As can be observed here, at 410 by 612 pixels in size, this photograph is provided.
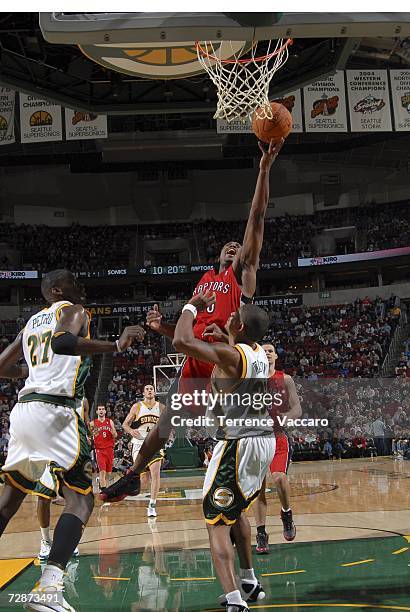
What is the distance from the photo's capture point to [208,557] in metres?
5.80

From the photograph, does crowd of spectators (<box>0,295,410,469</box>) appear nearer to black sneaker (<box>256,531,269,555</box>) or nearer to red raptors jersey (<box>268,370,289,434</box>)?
red raptors jersey (<box>268,370,289,434</box>)

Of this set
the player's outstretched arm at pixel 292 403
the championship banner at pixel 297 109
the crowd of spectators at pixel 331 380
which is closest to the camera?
the player's outstretched arm at pixel 292 403

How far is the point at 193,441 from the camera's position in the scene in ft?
54.5

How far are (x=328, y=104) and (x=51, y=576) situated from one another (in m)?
14.1

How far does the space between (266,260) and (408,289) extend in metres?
5.37

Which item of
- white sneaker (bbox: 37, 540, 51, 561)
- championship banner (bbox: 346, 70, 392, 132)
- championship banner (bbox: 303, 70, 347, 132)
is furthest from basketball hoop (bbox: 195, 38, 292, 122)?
championship banner (bbox: 346, 70, 392, 132)

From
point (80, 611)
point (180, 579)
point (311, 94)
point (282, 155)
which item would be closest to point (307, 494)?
point (180, 579)

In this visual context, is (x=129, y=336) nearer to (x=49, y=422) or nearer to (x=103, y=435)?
(x=49, y=422)

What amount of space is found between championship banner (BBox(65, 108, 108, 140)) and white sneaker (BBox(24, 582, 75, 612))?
44.6ft

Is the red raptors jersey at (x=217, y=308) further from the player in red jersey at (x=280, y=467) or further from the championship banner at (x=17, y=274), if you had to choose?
the championship banner at (x=17, y=274)

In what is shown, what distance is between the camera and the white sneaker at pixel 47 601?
336cm

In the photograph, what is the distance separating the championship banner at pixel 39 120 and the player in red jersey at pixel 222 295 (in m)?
12.2

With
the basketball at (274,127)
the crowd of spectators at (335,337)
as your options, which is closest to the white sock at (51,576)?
the basketball at (274,127)

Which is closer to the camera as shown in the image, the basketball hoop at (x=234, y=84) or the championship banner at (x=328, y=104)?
the basketball hoop at (x=234, y=84)
